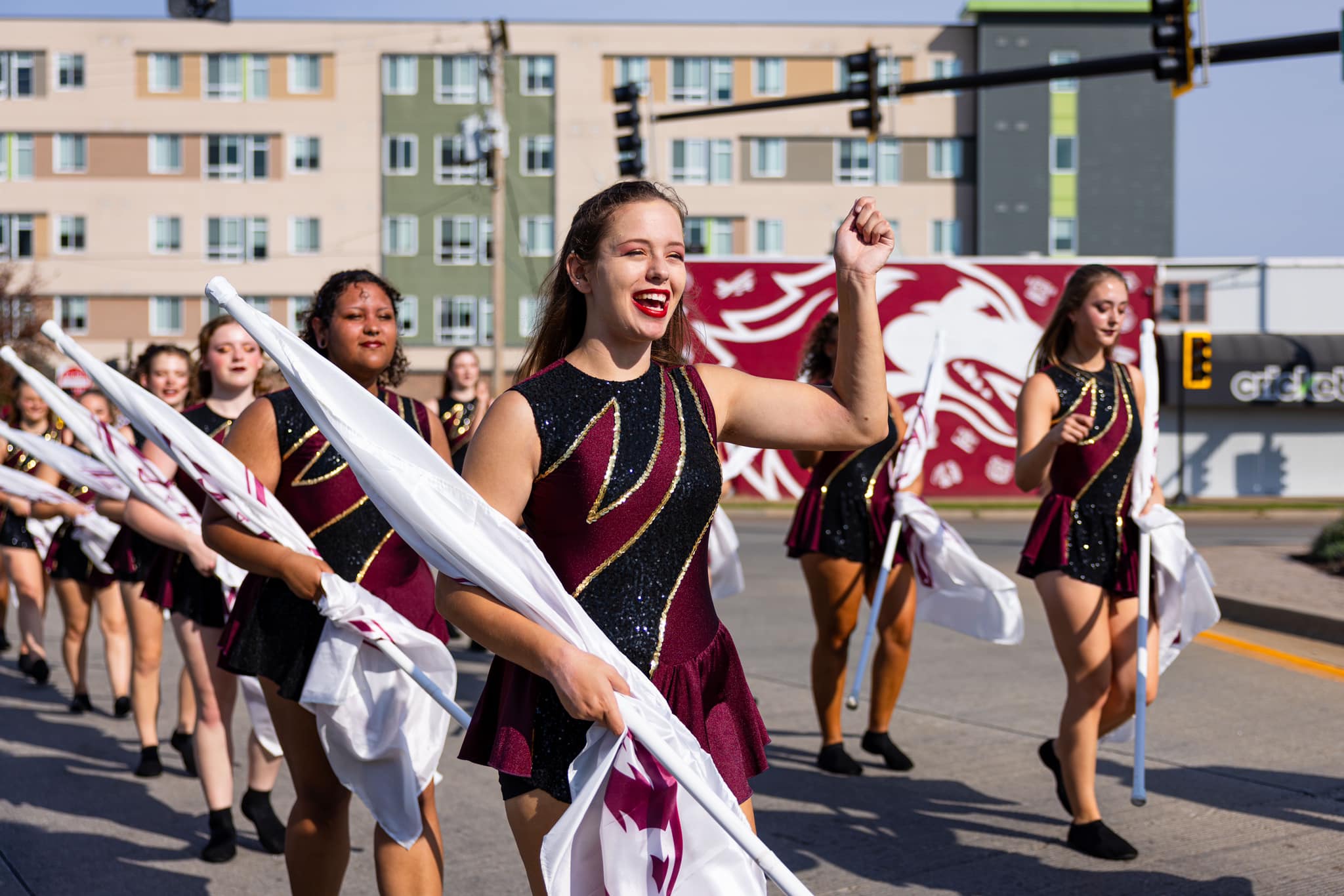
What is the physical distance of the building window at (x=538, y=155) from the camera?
48.1m

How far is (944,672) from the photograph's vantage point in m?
8.70

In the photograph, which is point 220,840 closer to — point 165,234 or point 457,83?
point 457,83

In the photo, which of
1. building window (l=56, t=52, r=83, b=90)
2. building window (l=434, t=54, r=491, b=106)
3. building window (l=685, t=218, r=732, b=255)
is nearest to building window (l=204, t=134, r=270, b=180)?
building window (l=56, t=52, r=83, b=90)

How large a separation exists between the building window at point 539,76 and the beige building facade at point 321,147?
0.32 metres

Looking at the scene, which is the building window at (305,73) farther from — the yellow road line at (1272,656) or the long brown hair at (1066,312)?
the long brown hair at (1066,312)

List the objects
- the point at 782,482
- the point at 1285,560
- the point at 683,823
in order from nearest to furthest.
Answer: the point at 683,823
the point at 1285,560
the point at 782,482

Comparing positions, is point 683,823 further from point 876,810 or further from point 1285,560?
point 1285,560

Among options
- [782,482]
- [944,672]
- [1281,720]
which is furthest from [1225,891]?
[782,482]

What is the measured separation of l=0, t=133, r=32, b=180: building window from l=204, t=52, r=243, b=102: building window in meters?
6.69

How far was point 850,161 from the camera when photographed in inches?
1891

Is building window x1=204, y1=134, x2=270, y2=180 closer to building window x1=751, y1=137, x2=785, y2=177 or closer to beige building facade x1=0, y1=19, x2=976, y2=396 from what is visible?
beige building facade x1=0, y1=19, x2=976, y2=396

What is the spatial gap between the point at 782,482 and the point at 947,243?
23.5 metres

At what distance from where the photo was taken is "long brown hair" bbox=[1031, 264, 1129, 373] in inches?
210

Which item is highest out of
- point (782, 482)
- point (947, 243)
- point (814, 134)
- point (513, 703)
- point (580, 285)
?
point (814, 134)
